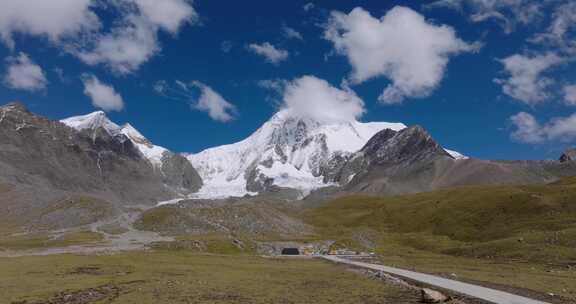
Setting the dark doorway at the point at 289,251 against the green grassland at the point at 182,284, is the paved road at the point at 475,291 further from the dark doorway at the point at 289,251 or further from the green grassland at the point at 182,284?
the dark doorway at the point at 289,251

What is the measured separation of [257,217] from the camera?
601 feet

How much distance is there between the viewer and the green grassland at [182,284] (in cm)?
4181

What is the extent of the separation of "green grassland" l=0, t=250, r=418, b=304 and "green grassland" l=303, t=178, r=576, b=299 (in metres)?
17.2

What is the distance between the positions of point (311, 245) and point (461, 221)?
61.9 m

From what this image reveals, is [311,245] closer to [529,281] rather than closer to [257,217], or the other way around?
[257,217]

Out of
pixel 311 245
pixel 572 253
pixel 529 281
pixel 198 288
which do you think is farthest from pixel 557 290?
pixel 311 245

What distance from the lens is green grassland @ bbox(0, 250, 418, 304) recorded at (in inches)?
1646

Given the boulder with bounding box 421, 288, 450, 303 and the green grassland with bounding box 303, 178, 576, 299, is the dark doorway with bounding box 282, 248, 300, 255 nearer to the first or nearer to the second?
the green grassland with bounding box 303, 178, 576, 299

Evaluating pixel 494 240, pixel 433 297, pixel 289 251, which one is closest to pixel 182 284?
pixel 433 297

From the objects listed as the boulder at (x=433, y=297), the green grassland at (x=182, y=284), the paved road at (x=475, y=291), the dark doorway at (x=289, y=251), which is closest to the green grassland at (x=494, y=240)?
the paved road at (x=475, y=291)

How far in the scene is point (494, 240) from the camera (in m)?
115

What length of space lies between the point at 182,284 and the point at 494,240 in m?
91.2

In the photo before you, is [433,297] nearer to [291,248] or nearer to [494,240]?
[291,248]

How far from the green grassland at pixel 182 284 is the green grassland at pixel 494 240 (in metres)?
17.2
